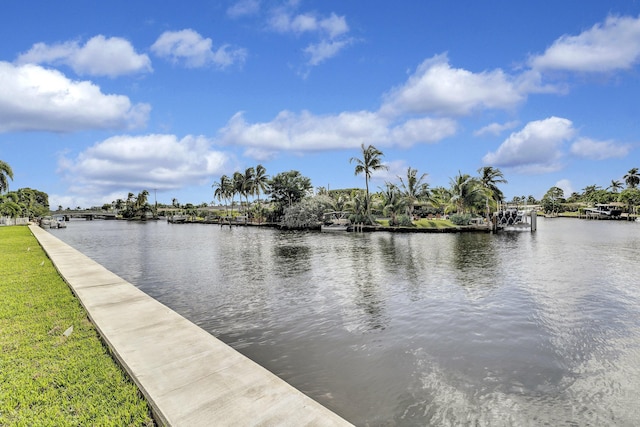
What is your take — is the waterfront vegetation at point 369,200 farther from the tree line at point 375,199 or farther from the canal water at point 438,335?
the canal water at point 438,335

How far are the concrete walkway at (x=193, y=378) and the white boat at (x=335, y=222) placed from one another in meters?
48.2

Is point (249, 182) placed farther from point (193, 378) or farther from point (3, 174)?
point (193, 378)

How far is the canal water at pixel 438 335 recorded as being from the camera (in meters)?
5.74

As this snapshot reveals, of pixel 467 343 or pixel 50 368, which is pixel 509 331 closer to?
pixel 467 343

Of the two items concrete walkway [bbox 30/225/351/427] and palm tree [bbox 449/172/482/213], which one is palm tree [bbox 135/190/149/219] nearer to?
palm tree [bbox 449/172/482/213]

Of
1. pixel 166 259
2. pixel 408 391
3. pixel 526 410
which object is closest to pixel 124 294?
pixel 408 391

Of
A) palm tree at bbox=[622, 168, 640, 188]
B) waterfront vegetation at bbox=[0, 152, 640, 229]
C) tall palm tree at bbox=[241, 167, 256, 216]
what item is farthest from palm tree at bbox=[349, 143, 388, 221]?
palm tree at bbox=[622, 168, 640, 188]

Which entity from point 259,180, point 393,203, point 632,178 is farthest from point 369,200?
point 632,178

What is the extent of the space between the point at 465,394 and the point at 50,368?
23.3 ft

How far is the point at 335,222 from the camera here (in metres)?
59.7

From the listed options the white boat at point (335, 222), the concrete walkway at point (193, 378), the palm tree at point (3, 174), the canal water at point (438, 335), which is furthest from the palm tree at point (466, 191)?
the palm tree at point (3, 174)

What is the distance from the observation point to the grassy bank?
4.22 meters

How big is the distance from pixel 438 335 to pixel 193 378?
21.2 feet

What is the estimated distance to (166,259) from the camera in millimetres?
24375
